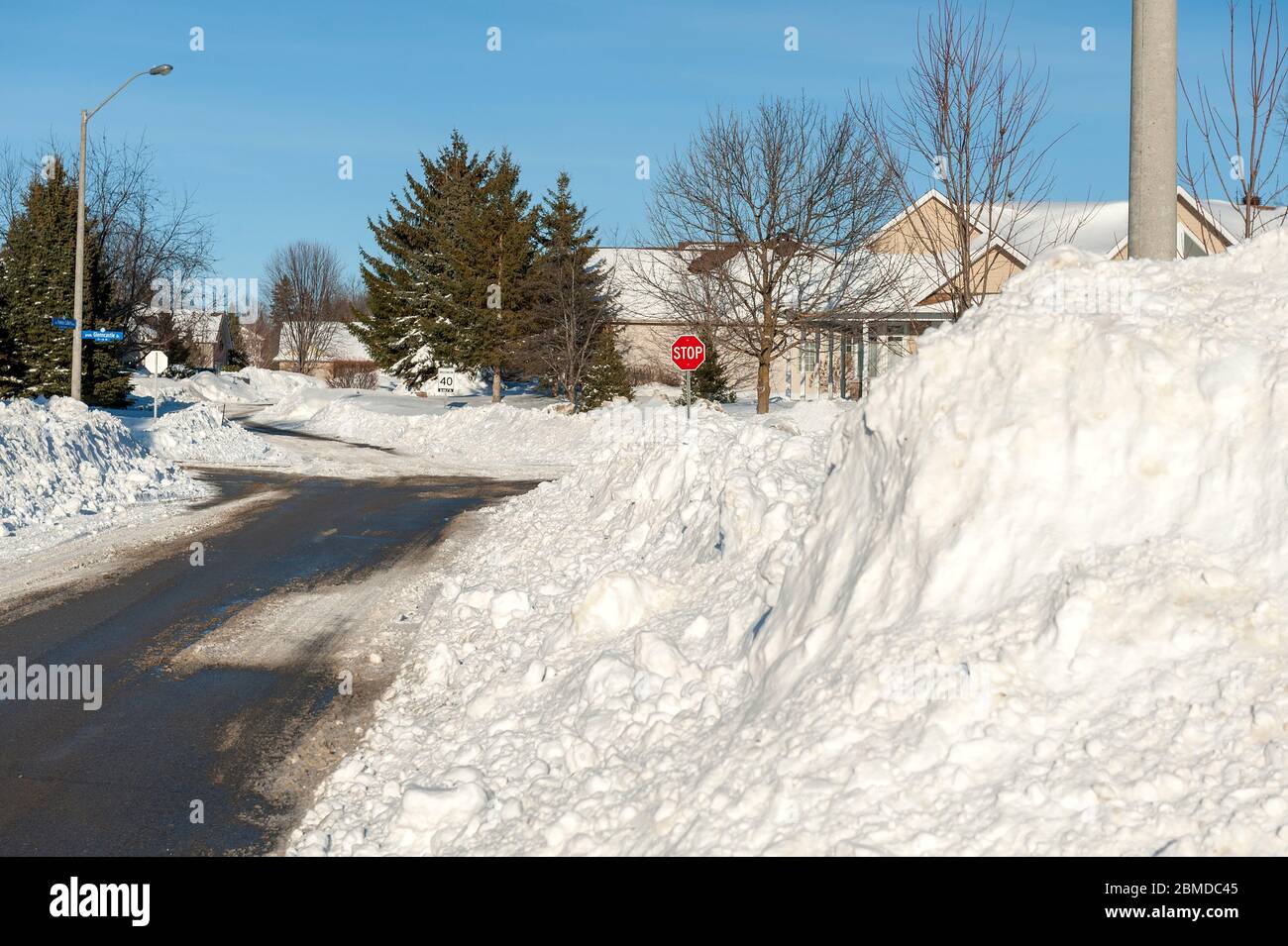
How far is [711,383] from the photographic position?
3791 cm

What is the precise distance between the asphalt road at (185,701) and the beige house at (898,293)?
8.75 metres

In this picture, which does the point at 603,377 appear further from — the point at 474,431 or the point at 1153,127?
the point at 1153,127

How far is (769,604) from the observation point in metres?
6.41

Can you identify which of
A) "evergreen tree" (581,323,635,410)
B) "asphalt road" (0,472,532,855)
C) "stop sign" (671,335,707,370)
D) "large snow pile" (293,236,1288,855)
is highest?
"evergreen tree" (581,323,635,410)

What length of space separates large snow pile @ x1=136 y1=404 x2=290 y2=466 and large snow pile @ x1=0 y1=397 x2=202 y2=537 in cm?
519

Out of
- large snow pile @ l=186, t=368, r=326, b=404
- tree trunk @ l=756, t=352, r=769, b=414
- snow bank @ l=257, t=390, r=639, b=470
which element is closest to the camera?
snow bank @ l=257, t=390, r=639, b=470

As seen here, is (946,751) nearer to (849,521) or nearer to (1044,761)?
(1044,761)

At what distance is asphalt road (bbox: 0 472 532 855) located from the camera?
560cm

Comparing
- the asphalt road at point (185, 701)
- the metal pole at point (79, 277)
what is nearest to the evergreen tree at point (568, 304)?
the metal pole at point (79, 277)

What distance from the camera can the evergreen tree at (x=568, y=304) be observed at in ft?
135

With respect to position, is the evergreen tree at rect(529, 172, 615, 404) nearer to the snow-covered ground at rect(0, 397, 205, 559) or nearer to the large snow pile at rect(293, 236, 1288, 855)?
the snow-covered ground at rect(0, 397, 205, 559)

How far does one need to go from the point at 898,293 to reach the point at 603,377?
1397cm

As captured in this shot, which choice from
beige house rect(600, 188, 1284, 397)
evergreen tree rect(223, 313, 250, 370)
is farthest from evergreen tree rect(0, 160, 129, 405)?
evergreen tree rect(223, 313, 250, 370)

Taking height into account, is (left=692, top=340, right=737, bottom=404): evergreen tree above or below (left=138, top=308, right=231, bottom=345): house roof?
below
